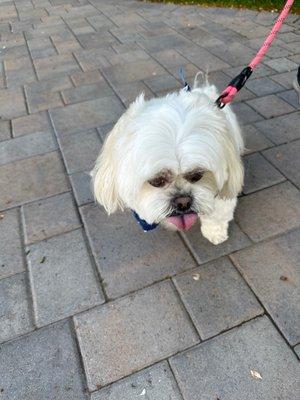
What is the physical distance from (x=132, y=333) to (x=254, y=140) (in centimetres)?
237

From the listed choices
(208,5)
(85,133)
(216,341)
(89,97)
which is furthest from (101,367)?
(208,5)

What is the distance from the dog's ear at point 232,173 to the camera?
7.47 feet

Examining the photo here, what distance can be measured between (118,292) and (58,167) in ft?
5.51

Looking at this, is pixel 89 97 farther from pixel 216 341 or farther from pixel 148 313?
pixel 216 341

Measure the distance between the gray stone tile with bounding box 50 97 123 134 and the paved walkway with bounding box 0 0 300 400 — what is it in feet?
0.08

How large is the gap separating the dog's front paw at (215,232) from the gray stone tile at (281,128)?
145 cm

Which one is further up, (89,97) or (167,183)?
(167,183)

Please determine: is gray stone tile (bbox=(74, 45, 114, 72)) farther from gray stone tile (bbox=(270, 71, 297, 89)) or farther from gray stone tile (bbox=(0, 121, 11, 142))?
gray stone tile (bbox=(270, 71, 297, 89))

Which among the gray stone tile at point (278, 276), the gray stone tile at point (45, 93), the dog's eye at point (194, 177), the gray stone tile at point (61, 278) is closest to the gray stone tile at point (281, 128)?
the gray stone tile at point (278, 276)

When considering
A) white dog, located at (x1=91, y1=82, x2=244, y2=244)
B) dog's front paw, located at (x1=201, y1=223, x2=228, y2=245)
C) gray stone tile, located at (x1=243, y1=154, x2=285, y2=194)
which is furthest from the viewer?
gray stone tile, located at (x1=243, y1=154, x2=285, y2=194)

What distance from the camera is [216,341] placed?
7.79ft

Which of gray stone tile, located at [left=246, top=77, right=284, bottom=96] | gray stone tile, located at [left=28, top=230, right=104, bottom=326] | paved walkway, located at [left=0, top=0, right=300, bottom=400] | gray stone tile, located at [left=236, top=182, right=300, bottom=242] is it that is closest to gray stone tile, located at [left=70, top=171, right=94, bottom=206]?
paved walkway, located at [left=0, top=0, right=300, bottom=400]

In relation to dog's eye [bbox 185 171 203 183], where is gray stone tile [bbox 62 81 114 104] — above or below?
below

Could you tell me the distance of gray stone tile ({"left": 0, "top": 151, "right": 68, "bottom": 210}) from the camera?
359 cm
